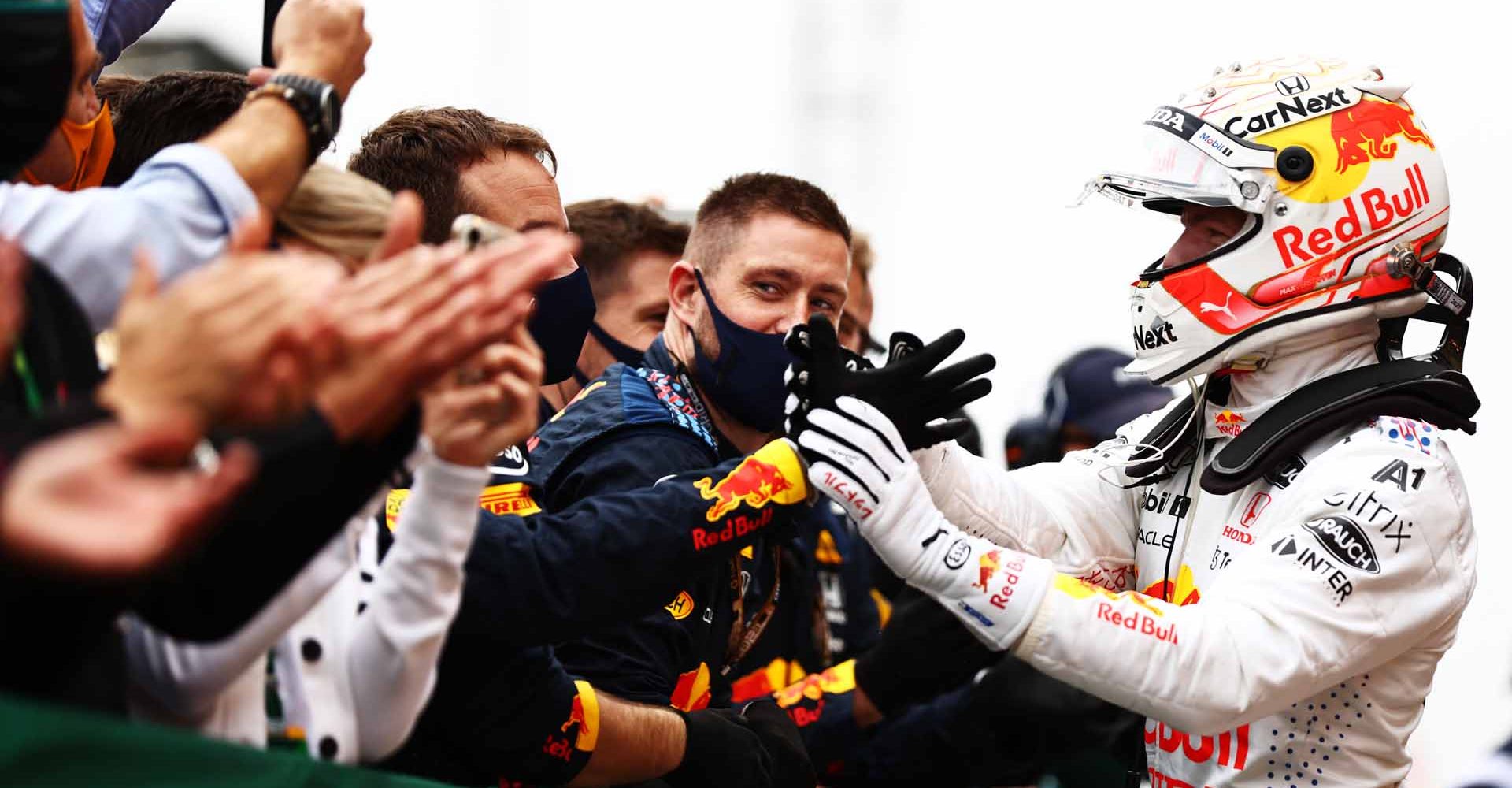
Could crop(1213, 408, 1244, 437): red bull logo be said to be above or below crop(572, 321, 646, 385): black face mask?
above

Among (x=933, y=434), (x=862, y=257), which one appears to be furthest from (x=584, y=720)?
(x=862, y=257)

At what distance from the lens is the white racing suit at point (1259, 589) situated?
2738 mm

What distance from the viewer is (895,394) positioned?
298cm

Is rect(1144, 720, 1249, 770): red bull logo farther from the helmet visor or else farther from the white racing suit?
the helmet visor

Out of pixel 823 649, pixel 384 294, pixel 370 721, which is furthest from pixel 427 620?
pixel 823 649

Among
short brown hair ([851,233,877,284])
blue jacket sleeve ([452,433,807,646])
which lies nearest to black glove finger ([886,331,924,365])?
blue jacket sleeve ([452,433,807,646])

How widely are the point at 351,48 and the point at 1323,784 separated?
2287mm

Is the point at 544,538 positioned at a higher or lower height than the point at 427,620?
A: lower

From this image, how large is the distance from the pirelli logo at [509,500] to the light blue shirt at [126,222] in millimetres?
1103

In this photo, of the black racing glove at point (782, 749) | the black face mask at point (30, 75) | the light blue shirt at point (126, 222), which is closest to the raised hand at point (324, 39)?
the light blue shirt at point (126, 222)

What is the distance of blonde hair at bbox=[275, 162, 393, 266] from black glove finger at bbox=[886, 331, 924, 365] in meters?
1.26

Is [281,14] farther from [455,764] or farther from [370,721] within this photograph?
[455,764]

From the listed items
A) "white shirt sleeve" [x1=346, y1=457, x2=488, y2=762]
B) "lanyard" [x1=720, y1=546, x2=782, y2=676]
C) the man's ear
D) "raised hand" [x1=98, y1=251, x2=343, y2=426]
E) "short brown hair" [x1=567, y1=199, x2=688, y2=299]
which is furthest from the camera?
"short brown hair" [x1=567, y1=199, x2=688, y2=299]

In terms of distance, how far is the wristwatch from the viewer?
2176mm
